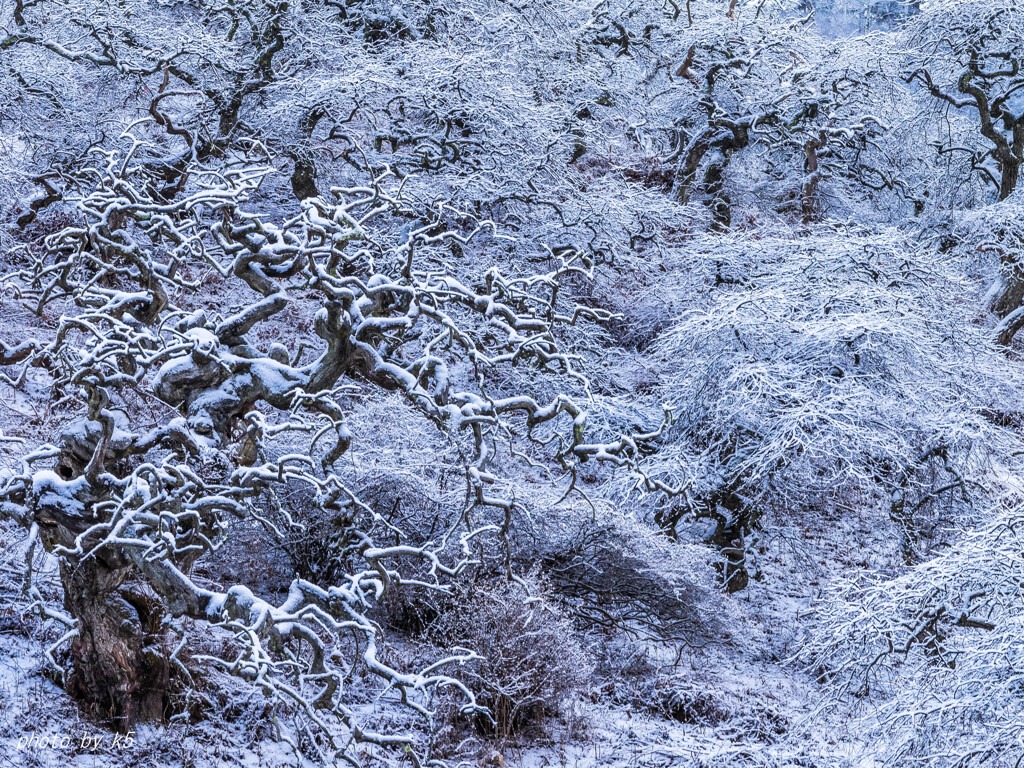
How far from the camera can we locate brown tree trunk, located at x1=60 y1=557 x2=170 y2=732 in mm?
5727

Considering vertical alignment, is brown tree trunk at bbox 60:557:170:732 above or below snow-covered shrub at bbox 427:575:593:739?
above

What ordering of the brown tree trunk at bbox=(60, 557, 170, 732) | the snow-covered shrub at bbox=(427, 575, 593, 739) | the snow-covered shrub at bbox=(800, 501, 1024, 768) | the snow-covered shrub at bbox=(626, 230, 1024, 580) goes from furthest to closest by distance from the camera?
1. the snow-covered shrub at bbox=(626, 230, 1024, 580)
2. the snow-covered shrub at bbox=(427, 575, 593, 739)
3. the brown tree trunk at bbox=(60, 557, 170, 732)
4. the snow-covered shrub at bbox=(800, 501, 1024, 768)

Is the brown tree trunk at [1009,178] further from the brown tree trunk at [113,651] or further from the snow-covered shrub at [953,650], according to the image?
the brown tree trunk at [113,651]

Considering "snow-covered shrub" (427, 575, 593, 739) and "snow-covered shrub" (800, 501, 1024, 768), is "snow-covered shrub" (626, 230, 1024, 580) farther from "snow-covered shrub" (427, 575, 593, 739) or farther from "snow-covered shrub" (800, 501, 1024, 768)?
"snow-covered shrub" (800, 501, 1024, 768)

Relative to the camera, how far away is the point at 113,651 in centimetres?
591

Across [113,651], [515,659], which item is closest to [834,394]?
[515,659]

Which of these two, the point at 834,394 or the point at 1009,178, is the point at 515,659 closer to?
the point at 834,394

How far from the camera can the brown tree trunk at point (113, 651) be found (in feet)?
18.8

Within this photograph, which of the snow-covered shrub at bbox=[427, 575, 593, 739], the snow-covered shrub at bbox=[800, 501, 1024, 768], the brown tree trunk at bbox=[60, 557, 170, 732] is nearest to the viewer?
the snow-covered shrub at bbox=[800, 501, 1024, 768]

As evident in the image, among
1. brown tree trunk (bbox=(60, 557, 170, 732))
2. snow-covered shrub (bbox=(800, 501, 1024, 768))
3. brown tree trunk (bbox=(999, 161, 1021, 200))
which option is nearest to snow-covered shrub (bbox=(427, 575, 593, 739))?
snow-covered shrub (bbox=(800, 501, 1024, 768))

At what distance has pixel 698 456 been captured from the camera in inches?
398

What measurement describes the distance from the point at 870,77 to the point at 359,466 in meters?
11.9

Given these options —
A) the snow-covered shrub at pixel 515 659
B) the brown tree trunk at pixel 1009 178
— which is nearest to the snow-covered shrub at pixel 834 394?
the snow-covered shrub at pixel 515 659

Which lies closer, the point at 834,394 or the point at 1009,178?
the point at 834,394
